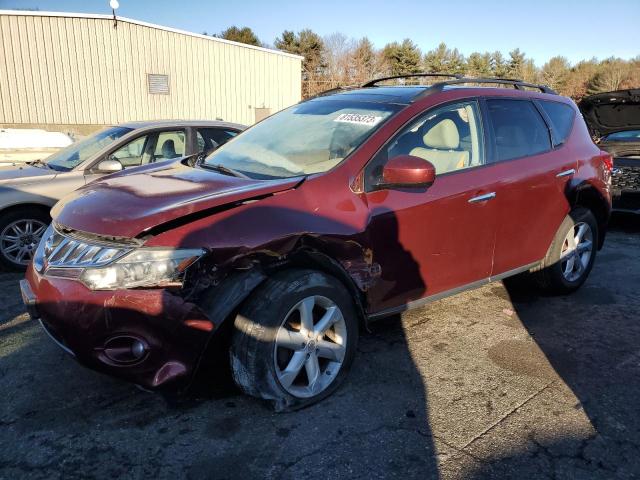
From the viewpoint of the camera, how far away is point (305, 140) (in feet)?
11.3

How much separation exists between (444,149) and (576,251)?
1927mm

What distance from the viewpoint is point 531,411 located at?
9.25 ft

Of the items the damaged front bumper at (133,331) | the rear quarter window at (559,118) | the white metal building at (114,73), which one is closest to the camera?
the damaged front bumper at (133,331)

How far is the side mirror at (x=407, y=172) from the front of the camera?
2.88m

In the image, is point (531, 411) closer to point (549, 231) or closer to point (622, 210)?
point (549, 231)

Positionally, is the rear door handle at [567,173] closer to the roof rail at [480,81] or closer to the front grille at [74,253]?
the roof rail at [480,81]

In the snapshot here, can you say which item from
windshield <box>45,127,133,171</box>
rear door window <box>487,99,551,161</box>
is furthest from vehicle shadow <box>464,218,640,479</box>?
windshield <box>45,127,133,171</box>

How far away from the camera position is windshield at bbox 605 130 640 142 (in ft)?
24.9

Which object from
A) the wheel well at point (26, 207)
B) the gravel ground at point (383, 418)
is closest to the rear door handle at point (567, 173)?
the gravel ground at point (383, 418)

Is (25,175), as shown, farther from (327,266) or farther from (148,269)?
(327,266)

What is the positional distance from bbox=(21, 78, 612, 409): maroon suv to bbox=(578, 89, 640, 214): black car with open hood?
142 inches

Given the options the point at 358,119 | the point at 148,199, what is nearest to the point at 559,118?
the point at 358,119

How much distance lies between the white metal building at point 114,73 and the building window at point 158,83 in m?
0.04

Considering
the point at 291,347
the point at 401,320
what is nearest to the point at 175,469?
the point at 291,347
